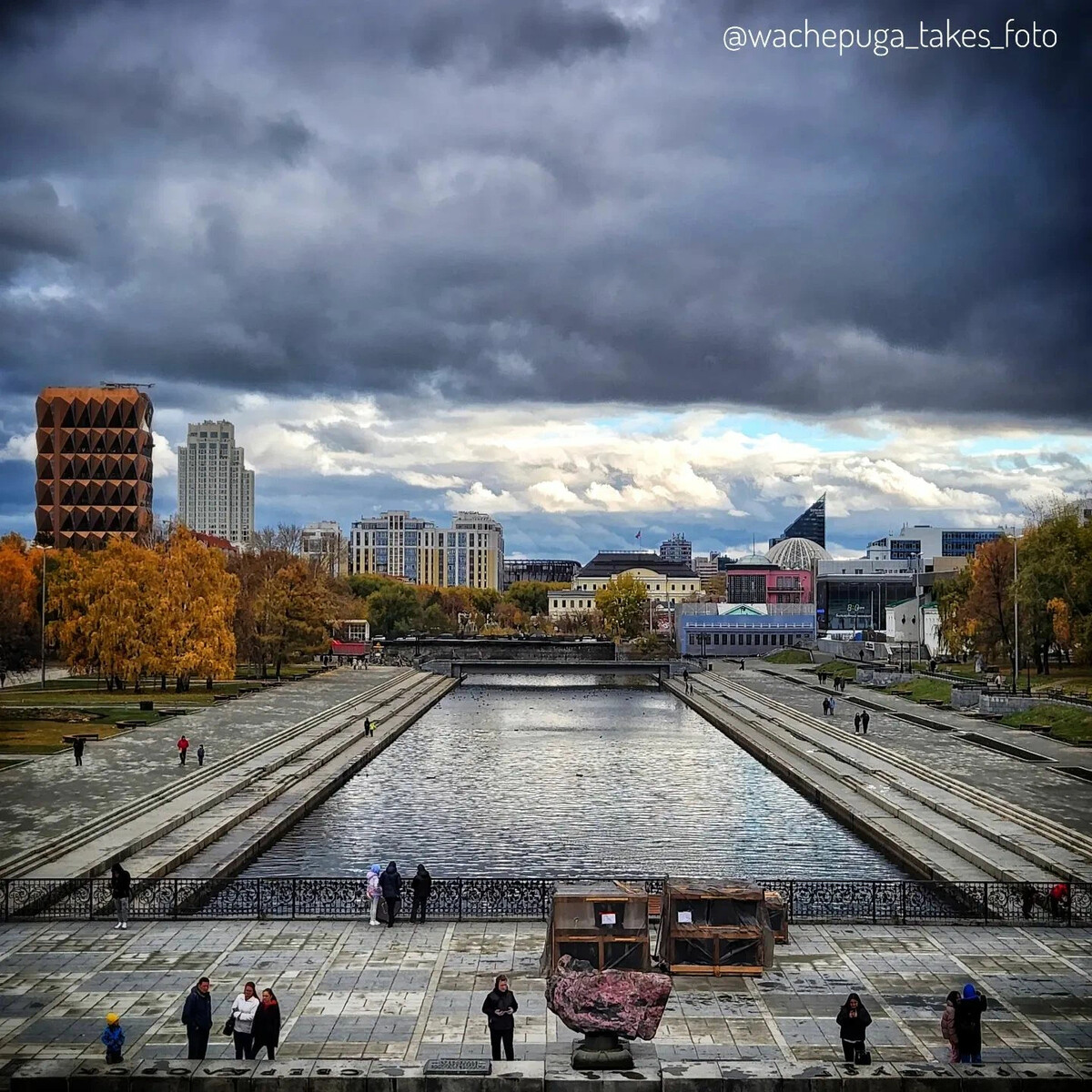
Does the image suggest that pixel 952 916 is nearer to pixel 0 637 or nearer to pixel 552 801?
pixel 552 801

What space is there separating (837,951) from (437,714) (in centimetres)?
6614

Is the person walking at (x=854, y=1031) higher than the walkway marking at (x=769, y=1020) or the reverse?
higher

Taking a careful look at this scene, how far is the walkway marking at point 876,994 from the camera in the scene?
19.0 meters

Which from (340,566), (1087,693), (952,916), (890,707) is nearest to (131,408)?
(340,566)

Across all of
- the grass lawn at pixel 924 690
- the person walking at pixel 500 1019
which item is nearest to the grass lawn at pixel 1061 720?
the grass lawn at pixel 924 690

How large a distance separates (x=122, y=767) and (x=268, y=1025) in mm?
34838

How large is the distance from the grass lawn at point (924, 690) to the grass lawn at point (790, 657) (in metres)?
37.0

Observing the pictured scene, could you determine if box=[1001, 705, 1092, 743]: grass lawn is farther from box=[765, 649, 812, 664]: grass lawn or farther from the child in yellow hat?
box=[765, 649, 812, 664]: grass lawn

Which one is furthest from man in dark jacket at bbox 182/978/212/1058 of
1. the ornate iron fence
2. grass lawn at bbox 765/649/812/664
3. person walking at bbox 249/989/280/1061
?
grass lawn at bbox 765/649/812/664

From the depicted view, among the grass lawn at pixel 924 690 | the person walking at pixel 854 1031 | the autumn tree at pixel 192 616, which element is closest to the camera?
the person walking at pixel 854 1031

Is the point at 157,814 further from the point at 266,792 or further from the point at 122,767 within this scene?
the point at 122,767

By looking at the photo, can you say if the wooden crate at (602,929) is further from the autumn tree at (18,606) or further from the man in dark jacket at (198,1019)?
the autumn tree at (18,606)

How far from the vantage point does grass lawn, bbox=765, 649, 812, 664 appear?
134 meters

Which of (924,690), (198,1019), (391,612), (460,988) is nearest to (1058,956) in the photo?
(460,988)
